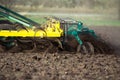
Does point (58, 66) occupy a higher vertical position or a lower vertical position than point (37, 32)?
lower

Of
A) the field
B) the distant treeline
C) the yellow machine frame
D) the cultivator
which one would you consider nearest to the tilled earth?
the field

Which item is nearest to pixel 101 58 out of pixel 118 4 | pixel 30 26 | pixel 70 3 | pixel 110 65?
pixel 110 65

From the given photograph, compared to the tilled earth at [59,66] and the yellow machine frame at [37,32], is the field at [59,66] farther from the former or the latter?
the yellow machine frame at [37,32]

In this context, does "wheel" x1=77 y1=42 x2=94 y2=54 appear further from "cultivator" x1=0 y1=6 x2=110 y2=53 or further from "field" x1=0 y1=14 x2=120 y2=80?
"field" x1=0 y1=14 x2=120 y2=80

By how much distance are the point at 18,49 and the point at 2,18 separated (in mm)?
2070

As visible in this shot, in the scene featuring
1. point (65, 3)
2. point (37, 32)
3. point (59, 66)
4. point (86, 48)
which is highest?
point (37, 32)

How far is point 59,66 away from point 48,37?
2587mm

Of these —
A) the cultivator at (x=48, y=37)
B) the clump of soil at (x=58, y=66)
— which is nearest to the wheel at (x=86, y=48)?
the cultivator at (x=48, y=37)

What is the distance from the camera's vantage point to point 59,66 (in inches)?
387

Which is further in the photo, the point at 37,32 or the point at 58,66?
the point at 37,32

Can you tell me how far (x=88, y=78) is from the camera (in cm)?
862

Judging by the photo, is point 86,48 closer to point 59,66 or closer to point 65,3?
point 59,66

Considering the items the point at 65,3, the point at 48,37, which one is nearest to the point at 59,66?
the point at 48,37

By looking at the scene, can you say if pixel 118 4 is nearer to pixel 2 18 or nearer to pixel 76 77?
pixel 2 18
